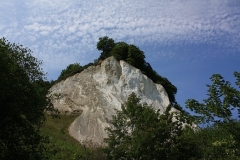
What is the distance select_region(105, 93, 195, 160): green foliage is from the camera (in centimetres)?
2978

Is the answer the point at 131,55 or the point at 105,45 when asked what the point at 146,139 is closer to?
the point at 131,55

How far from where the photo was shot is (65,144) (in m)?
45.1

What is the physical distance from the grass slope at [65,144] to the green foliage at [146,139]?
557cm

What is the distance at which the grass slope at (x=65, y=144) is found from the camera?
38.2 m

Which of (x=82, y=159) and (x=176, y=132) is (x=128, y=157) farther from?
(x=82, y=159)

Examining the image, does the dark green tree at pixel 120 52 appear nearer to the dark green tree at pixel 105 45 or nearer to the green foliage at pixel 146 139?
the dark green tree at pixel 105 45

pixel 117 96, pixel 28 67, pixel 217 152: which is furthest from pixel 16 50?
pixel 117 96

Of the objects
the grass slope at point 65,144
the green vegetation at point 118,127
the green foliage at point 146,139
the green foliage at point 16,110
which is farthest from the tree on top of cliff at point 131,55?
the green foliage at point 16,110

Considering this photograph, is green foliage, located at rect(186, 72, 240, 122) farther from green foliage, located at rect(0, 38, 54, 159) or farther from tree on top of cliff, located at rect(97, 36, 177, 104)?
tree on top of cliff, located at rect(97, 36, 177, 104)

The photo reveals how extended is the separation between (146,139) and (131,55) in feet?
124

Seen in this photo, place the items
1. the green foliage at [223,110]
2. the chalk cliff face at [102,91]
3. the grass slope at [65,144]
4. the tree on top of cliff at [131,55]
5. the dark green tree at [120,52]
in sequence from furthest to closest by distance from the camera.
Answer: the tree on top of cliff at [131,55] → the dark green tree at [120,52] → the chalk cliff face at [102,91] → the grass slope at [65,144] → the green foliage at [223,110]

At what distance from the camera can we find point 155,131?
30.8m

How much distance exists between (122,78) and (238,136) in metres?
48.5

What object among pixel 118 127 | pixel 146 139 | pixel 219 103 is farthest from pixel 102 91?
pixel 219 103
